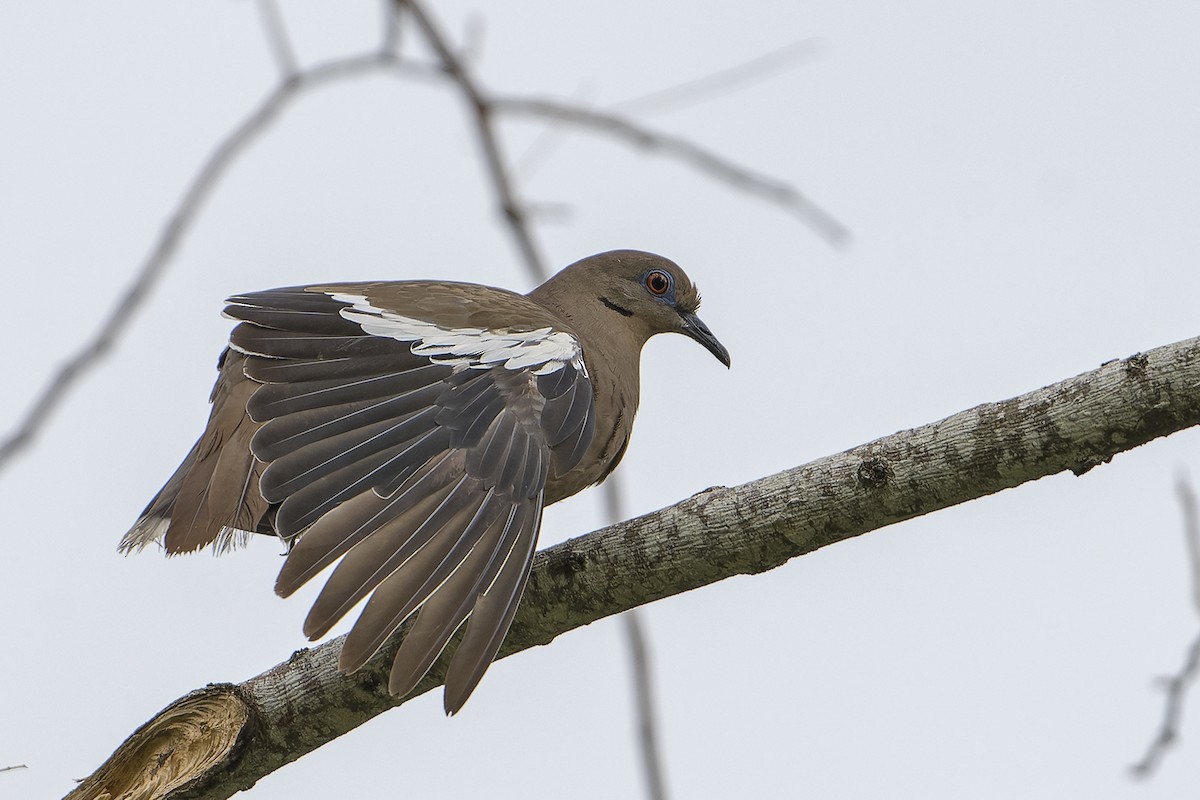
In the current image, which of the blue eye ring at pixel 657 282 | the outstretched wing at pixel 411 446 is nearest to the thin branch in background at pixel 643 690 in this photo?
the outstretched wing at pixel 411 446

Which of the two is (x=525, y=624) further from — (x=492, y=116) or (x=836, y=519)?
(x=492, y=116)

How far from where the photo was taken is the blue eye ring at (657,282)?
20.0ft

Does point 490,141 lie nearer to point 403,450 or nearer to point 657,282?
point 403,450

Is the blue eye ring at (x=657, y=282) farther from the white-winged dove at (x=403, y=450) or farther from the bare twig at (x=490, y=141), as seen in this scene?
the bare twig at (x=490, y=141)

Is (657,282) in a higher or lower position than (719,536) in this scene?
higher

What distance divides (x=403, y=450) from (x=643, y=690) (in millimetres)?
967

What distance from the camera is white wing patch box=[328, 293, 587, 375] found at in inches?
169

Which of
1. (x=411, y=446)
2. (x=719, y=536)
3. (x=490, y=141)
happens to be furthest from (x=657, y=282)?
(x=719, y=536)

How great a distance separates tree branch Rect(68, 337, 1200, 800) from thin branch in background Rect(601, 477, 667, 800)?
0.27 metres

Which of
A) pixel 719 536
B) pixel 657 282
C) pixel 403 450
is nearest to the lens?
pixel 719 536

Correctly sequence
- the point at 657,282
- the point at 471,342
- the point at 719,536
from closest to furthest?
the point at 719,536 → the point at 471,342 → the point at 657,282

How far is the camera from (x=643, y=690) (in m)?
3.80

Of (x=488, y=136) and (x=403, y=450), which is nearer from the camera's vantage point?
(x=403, y=450)

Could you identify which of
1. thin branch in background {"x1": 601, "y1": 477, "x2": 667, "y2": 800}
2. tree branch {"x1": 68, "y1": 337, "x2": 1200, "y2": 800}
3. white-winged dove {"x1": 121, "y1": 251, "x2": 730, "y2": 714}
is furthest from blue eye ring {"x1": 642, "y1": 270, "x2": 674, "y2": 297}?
tree branch {"x1": 68, "y1": 337, "x2": 1200, "y2": 800}
